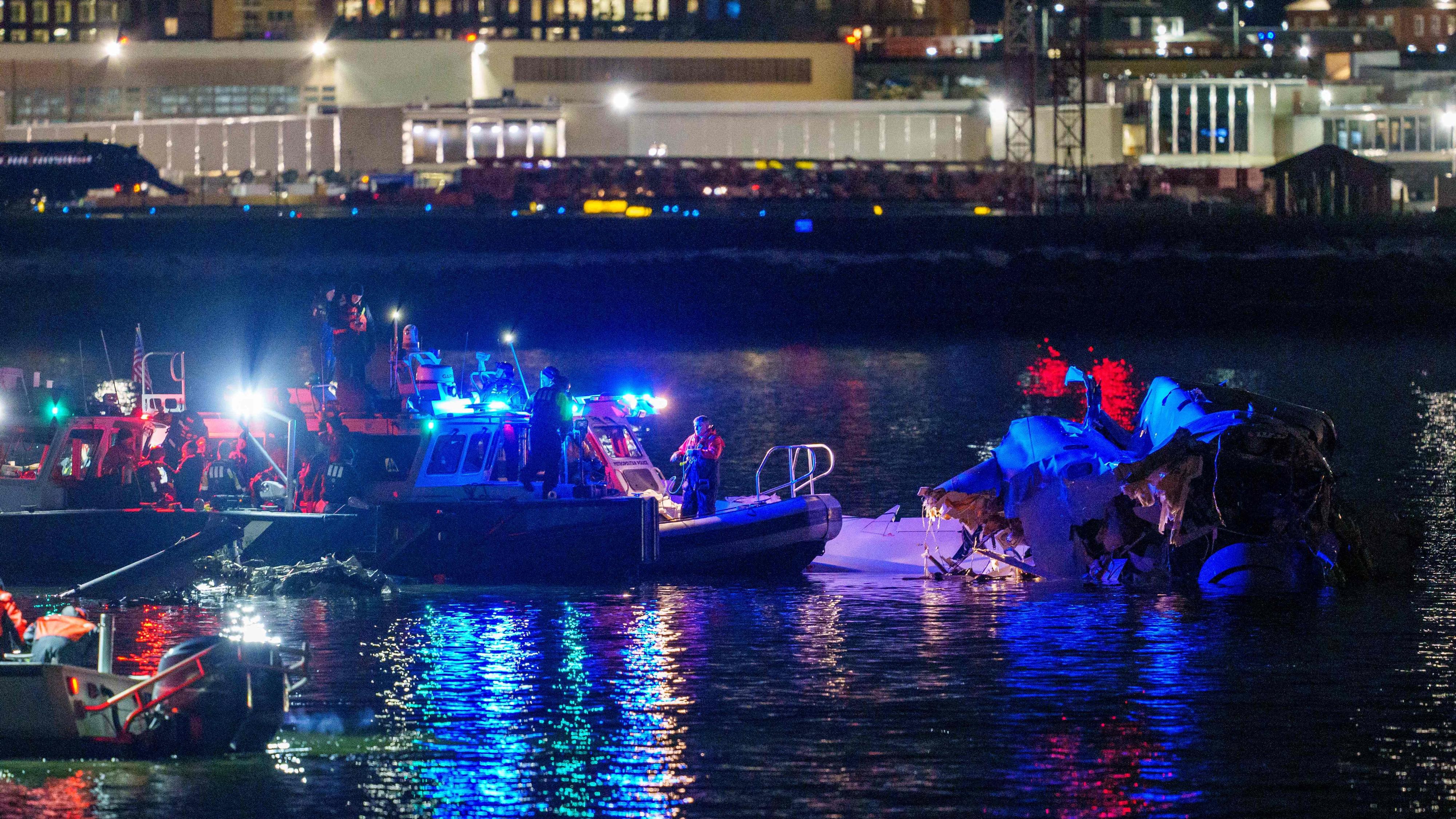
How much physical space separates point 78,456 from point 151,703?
28.5ft

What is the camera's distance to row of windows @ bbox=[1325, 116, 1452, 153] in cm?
9950

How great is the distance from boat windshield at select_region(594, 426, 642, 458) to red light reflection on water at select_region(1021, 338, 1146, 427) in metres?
20.8

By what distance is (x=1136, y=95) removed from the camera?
98250 mm

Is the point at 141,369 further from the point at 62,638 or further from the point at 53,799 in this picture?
the point at 53,799

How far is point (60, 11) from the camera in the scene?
103 m

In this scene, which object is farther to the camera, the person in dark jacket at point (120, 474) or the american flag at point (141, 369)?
the american flag at point (141, 369)

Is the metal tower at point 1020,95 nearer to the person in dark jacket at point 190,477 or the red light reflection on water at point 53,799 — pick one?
the person in dark jacket at point 190,477

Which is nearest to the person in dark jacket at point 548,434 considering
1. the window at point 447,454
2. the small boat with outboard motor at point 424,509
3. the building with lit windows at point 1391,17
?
the small boat with outboard motor at point 424,509

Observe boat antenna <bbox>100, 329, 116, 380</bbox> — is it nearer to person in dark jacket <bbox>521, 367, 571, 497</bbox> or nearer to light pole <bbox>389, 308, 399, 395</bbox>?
light pole <bbox>389, 308, 399, 395</bbox>

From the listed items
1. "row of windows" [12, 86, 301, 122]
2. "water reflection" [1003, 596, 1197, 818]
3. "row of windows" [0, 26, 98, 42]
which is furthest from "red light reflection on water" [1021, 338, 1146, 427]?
"row of windows" [0, 26, 98, 42]

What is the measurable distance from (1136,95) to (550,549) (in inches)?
3169

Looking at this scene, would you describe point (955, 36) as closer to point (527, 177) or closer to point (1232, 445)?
point (527, 177)

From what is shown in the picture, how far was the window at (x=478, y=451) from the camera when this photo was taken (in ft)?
75.7

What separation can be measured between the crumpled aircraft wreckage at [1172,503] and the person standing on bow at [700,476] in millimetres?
2683
